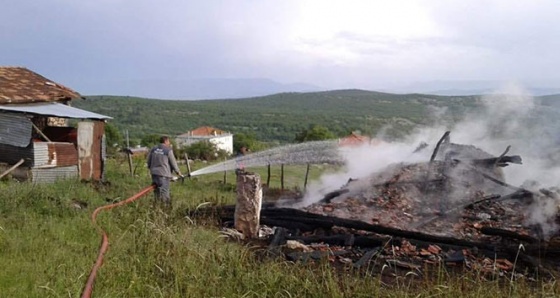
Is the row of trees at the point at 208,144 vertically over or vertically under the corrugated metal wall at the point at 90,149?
under

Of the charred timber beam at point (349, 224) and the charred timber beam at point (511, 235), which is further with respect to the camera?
the charred timber beam at point (511, 235)

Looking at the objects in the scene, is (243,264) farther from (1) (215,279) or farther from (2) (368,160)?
(2) (368,160)

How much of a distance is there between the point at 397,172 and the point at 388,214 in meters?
2.08

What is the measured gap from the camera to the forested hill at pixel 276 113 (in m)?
72.6

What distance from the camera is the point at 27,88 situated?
17.1m

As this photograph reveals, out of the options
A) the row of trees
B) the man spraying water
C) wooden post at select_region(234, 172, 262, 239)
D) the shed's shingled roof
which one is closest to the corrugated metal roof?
the shed's shingled roof

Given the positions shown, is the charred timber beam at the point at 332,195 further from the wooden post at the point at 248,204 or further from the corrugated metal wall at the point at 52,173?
the corrugated metal wall at the point at 52,173

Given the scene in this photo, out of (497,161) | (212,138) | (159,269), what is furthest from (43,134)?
(212,138)

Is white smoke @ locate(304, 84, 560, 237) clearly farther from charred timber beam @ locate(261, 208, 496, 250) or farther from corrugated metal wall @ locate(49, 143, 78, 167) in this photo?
corrugated metal wall @ locate(49, 143, 78, 167)

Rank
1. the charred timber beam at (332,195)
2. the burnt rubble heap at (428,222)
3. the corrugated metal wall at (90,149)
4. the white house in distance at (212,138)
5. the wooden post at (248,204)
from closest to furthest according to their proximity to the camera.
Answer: the burnt rubble heap at (428,222) < the wooden post at (248,204) < the charred timber beam at (332,195) < the corrugated metal wall at (90,149) < the white house in distance at (212,138)

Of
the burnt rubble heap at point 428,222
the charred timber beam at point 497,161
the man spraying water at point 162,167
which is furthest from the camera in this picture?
the charred timber beam at point 497,161

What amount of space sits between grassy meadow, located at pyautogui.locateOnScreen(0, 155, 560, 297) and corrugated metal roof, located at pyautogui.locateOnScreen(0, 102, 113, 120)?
628cm

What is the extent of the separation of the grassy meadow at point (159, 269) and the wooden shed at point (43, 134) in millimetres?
6084

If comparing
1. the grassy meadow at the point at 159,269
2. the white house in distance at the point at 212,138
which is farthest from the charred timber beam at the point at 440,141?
the white house in distance at the point at 212,138
